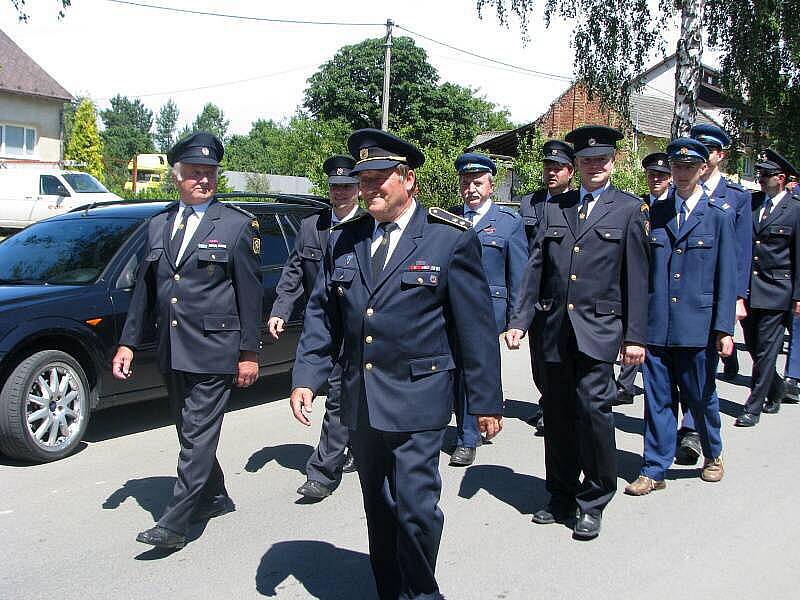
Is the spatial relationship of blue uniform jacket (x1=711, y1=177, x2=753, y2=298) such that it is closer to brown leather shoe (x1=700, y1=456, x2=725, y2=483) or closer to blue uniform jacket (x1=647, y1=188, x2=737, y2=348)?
blue uniform jacket (x1=647, y1=188, x2=737, y2=348)

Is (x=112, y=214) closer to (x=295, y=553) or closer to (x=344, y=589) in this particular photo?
(x=295, y=553)

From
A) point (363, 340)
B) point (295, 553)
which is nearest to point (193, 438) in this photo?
point (295, 553)

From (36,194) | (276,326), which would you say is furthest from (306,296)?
(36,194)

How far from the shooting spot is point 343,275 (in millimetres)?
3639

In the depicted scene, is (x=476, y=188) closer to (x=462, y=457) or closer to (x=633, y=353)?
(x=462, y=457)

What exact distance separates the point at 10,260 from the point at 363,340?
4695 mm

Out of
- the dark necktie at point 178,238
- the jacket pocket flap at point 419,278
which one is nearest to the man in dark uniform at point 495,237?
the dark necktie at point 178,238

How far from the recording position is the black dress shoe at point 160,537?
14.4ft

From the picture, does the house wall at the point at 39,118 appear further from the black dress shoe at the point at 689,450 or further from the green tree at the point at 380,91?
the black dress shoe at the point at 689,450

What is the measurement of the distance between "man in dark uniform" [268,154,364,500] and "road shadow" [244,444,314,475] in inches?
14.1

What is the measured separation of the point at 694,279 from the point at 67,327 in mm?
4390

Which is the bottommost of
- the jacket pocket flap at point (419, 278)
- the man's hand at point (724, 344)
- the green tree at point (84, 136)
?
the man's hand at point (724, 344)

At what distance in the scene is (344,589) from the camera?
4129mm

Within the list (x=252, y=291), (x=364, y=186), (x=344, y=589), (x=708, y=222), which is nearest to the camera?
(x=364, y=186)
